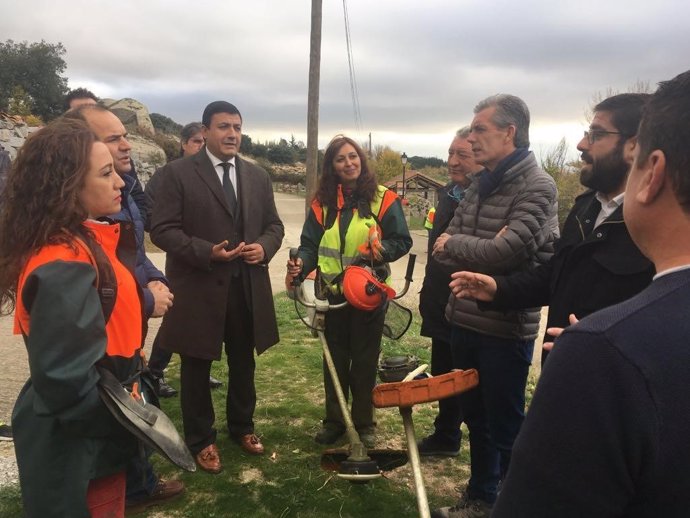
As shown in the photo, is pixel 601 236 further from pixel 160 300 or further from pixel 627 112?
pixel 160 300

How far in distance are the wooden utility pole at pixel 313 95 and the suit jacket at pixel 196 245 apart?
5.26 m

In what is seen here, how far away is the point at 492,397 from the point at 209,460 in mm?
1904

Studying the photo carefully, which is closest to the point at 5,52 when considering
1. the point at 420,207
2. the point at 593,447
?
the point at 420,207

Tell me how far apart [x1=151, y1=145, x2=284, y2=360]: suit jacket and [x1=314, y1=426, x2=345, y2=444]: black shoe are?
83 cm

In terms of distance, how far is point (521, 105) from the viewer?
9.09ft

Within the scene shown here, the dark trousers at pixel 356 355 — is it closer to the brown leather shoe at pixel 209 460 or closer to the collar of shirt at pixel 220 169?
the brown leather shoe at pixel 209 460

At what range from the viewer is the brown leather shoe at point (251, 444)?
3.67m

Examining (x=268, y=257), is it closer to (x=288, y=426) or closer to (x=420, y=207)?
(x=288, y=426)

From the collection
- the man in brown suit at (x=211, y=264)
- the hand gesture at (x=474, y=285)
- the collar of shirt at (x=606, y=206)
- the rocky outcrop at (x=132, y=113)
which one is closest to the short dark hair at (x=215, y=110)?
the man in brown suit at (x=211, y=264)

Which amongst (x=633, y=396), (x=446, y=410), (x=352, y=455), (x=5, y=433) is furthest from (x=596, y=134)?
(x=5, y=433)

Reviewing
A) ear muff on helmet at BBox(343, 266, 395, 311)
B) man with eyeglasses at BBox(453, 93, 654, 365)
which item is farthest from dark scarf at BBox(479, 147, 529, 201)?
ear muff on helmet at BBox(343, 266, 395, 311)

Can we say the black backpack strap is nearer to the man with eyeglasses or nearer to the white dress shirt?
the man with eyeglasses

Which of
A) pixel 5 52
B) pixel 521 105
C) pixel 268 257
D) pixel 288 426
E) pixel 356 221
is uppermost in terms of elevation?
pixel 5 52

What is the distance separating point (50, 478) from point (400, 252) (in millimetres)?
2560
